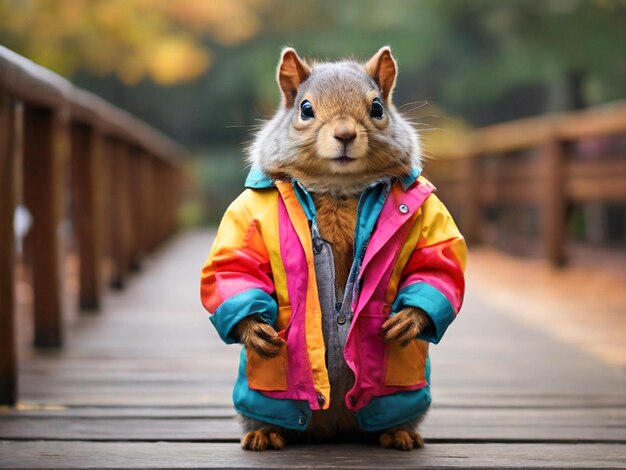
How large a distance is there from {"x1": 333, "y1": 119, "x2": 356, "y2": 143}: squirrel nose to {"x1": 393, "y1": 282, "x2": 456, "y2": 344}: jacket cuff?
396 mm

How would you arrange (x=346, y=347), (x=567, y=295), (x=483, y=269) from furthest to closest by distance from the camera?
(x=483, y=269) → (x=567, y=295) → (x=346, y=347)

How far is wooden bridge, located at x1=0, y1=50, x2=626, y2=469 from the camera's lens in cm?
231

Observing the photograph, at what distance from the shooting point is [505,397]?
3086mm

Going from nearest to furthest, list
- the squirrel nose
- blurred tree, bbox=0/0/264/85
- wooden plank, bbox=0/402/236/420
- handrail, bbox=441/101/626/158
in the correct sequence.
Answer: the squirrel nose
wooden plank, bbox=0/402/236/420
handrail, bbox=441/101/626/158
blurred tree, bbox=0/0/264/85

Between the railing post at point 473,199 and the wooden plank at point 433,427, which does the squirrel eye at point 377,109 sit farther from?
the railing post at point 473,199

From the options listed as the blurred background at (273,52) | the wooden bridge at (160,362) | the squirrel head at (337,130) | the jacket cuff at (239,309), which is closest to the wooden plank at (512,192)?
the blurred background at (273,52)

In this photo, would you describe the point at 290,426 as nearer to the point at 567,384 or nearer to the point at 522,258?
the point at 567,384

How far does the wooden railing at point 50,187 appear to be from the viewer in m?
2.82

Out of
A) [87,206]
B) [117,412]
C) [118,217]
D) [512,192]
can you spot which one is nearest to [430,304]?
[117,412]

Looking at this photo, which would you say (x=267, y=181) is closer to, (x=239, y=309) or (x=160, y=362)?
(x=239, y=309)

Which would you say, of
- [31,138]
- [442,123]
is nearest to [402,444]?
[31,138]

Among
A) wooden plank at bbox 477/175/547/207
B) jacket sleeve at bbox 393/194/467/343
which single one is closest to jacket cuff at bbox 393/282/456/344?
jacket sleeve at bbox 393/194/467/343

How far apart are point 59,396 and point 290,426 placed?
1.13 meters

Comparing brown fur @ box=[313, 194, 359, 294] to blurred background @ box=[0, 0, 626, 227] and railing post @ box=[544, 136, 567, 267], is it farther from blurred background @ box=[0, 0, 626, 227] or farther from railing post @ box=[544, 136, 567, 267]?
railing post @ box=[544, 136, 567, 267]
